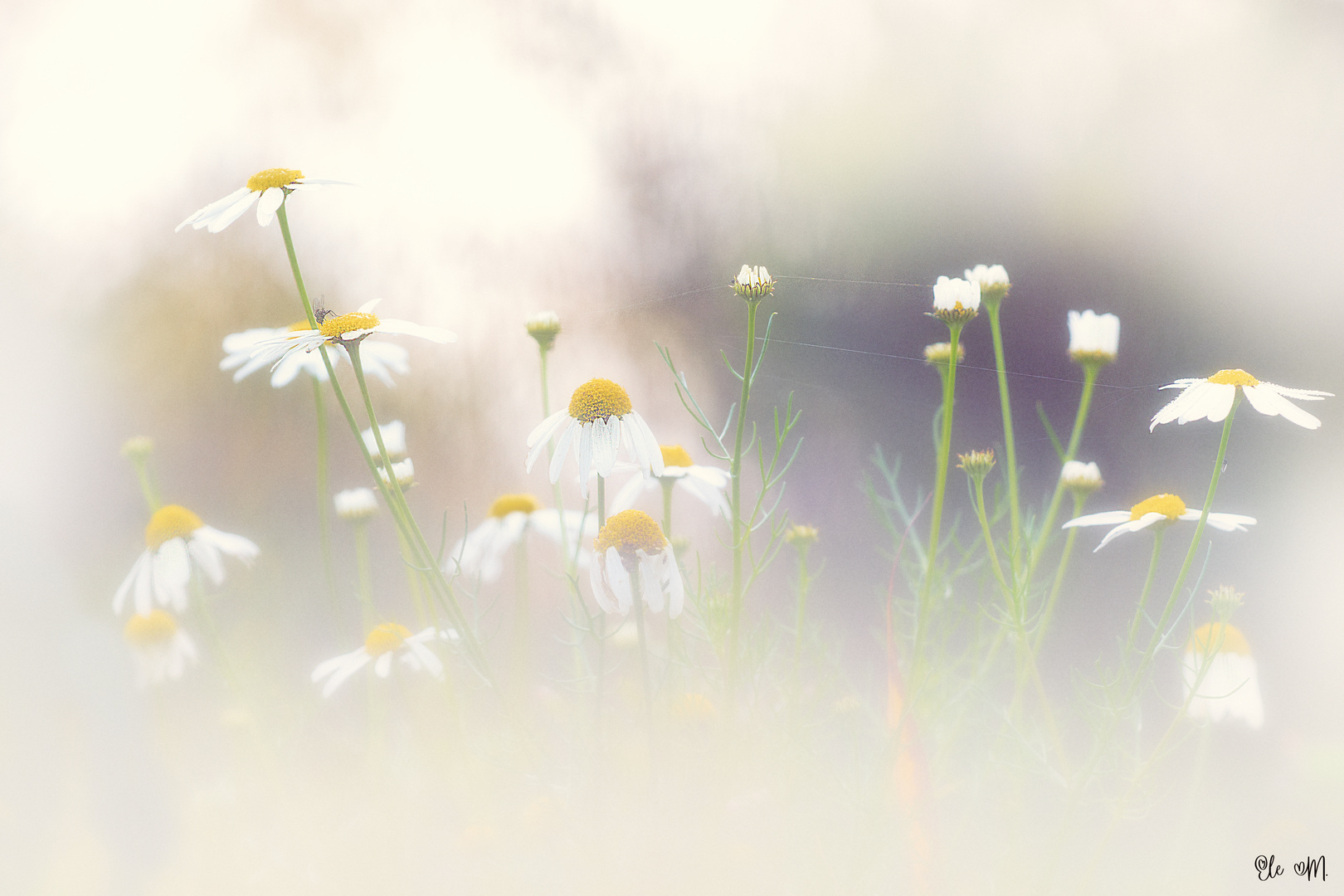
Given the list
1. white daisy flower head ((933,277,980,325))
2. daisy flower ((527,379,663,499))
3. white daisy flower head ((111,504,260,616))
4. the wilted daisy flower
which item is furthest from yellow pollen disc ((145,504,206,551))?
the wilted daisy flower

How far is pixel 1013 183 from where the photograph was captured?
32cm

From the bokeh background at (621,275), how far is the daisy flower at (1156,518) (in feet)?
0.07

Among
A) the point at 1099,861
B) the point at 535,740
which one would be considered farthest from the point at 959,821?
the point at 535,740

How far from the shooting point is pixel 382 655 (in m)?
0.26

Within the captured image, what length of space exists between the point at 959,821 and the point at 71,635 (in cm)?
30

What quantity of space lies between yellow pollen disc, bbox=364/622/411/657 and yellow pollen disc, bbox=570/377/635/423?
96mm

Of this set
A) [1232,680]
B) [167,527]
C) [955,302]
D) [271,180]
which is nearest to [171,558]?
[167,527]

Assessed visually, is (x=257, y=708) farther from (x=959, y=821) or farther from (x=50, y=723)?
(x=959, y=821)

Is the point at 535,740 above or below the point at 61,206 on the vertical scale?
below

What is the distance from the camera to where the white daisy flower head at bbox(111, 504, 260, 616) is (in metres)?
0.24

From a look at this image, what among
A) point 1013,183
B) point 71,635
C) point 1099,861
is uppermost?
point 1013,183

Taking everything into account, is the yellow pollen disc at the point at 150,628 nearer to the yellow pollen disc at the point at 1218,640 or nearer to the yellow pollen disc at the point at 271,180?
the yellow pollen disc at the point at 271,180

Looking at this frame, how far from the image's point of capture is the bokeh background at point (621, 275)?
0.25 meters

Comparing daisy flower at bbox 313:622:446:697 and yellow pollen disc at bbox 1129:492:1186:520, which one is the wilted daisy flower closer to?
yellow pollen disc at bbox 1129:492:1186:520
